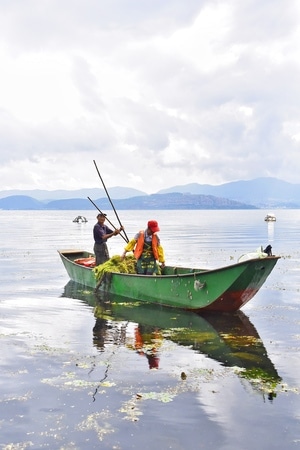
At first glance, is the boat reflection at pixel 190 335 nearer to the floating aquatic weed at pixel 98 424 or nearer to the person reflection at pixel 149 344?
the person reflection at pixel 149 344

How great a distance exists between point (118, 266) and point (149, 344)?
23.3 feet

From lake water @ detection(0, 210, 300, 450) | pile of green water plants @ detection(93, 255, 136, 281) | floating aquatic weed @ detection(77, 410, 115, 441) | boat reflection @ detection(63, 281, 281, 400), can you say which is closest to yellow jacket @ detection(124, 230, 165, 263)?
pile of green water plants @ detection(93, 255, 136, 281)

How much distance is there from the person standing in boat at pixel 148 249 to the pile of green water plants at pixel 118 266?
650 millimetres

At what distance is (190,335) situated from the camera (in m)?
14.0

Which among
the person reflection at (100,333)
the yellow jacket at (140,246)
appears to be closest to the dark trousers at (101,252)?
the yellow jacket at (140,246)

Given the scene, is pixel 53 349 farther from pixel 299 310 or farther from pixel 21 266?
pixel 21 266

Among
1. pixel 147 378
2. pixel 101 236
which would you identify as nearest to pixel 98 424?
pixel 147 378

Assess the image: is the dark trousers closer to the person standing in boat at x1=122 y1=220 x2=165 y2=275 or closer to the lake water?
Result: the person standing in boat at x1=122 y1=220 x2=165 y2=275

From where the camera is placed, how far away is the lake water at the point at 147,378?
7.60m

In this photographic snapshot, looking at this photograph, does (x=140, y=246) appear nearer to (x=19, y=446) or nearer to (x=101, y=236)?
(x=101, y=236)

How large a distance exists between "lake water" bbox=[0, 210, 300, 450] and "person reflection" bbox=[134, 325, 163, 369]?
0.10ft

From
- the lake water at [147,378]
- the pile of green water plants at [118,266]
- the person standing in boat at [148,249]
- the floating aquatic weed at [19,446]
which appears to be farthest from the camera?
the pile of green water plants at [118,266]

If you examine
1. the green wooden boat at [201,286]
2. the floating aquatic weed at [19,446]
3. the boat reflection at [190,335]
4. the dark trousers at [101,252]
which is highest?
the dark trousers at [101,252]

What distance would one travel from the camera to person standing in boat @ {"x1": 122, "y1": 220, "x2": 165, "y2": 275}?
1825 centimetres
